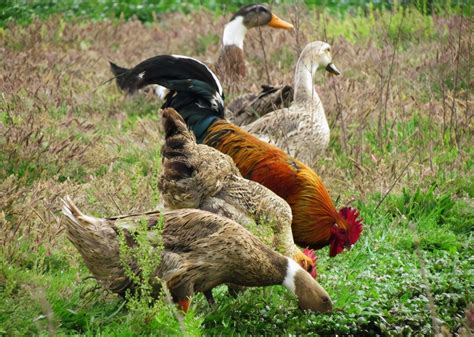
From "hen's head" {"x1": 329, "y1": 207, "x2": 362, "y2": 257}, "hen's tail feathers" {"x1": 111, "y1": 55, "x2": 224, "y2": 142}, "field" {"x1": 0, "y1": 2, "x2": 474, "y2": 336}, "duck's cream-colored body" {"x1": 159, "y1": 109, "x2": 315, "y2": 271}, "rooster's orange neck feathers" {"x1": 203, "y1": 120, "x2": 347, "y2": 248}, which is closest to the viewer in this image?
"field" {"x1": 0, "y1": 2, "x2": 474, "y2": 336}

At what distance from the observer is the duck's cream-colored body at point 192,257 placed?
5629 mm

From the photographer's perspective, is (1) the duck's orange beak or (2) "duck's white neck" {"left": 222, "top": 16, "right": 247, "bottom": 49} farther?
(2) "duck's white neck" {"left": 222, "top": 16, "right": 247, "bottom": 49}

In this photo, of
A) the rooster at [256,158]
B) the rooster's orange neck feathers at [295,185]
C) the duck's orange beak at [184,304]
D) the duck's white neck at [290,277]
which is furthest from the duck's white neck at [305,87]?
the duck's orange beak at [184,304]

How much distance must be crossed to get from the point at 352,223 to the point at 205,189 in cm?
131

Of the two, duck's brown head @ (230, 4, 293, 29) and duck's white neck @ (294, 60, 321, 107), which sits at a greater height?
duck's white neck @ (294, 60, 321, 107)

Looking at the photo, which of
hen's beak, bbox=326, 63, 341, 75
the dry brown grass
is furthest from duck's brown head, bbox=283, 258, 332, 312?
hen's beak, bbox=326, 63, 341, 75

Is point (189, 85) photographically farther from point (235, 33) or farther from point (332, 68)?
point (235, 33)

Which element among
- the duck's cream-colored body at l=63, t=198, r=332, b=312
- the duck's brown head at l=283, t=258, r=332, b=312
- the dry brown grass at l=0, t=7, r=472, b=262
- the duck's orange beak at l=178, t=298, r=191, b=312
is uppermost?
the duck's cream-colored body at l=63, t=198, r=332, b=312

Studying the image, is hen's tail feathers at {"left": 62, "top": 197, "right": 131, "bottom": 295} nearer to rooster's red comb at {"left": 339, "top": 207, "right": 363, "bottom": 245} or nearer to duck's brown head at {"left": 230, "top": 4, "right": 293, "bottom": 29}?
rooster's red comb at {"left": 339, "top": 207, "right": 363, "bottom": 245}

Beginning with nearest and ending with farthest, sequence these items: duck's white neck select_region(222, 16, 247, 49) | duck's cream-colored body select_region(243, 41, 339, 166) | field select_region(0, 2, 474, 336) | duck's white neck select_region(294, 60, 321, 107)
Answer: field select_region(0, 2, 474, 336)
duck's cream-colored body select_region(243, 41, 339, 166)
duck's white neck select_region(294, 60, 321, 107)
duck's white neck select_region(222, 16, 247, 49)

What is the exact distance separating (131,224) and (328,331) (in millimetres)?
1449

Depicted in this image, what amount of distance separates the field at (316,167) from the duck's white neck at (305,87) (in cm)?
23

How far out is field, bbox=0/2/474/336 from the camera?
19.6 ft

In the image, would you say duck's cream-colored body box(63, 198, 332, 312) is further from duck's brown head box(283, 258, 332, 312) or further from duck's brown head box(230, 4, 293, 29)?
duck's brown head box(230, 4, 293, 29)
